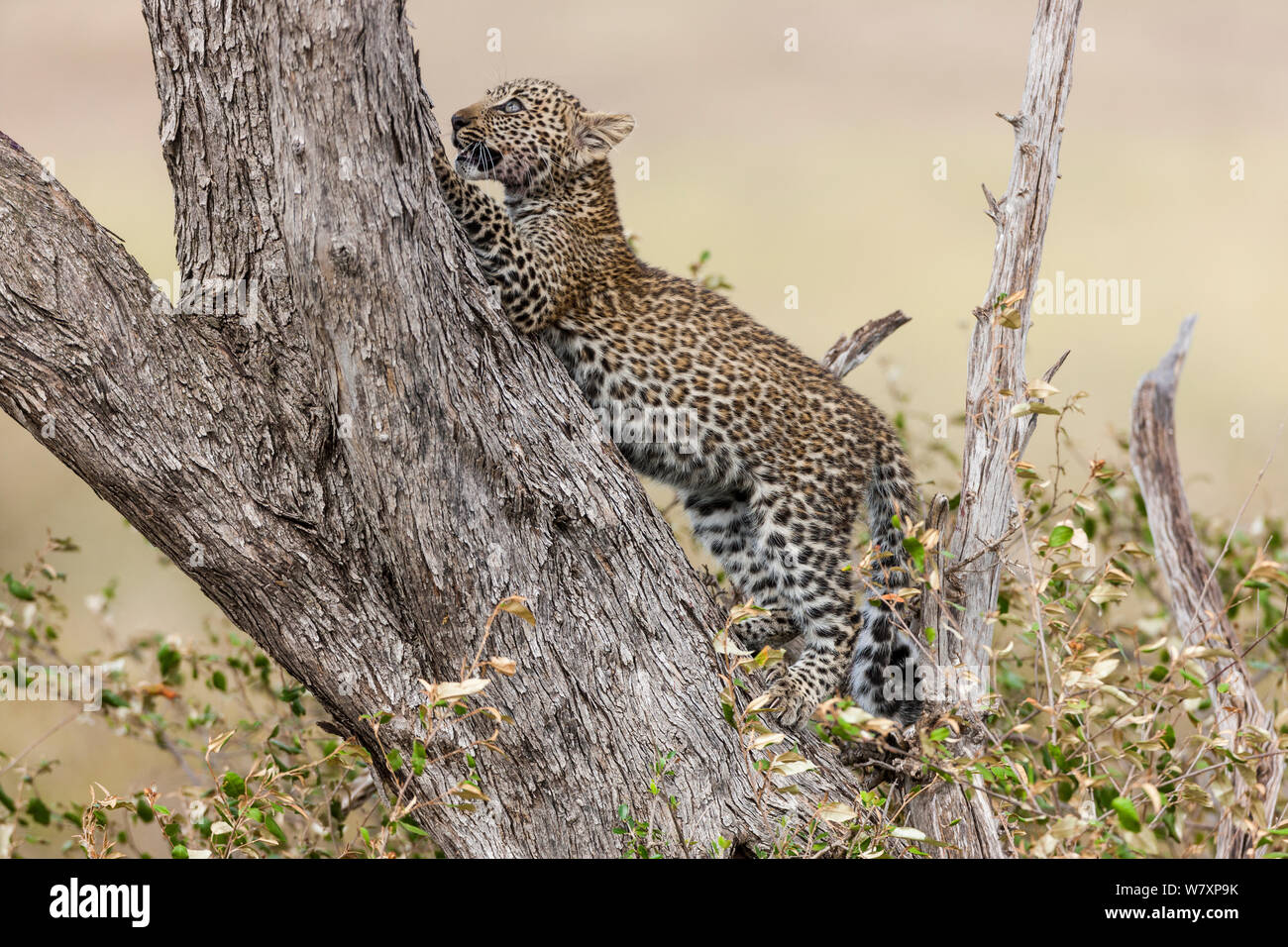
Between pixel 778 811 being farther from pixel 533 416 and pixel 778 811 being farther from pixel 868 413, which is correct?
pixel 868 413

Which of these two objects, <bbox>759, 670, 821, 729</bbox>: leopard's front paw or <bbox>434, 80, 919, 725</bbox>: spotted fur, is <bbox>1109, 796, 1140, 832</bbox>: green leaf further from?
<bbox>434, 80, 919, 725</bbox>: spotted fur

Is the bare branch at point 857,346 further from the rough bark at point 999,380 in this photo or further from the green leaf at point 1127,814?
the green leaf at point 1127,814

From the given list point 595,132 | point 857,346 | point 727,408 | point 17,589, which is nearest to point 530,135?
point 595,132

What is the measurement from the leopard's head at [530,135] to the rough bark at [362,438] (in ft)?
4.37

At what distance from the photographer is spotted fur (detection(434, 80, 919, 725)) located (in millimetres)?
4969

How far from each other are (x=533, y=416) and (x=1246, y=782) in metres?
2.40

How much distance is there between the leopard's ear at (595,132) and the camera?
5508mm

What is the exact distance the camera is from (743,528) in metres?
5.35

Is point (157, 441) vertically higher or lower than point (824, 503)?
higher

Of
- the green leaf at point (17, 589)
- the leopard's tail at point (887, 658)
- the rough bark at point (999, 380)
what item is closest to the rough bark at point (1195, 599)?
the rough bark at point (999, 380)

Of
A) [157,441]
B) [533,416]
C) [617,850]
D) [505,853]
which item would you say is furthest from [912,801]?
[157,441]

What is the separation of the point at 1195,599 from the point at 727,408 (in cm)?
221

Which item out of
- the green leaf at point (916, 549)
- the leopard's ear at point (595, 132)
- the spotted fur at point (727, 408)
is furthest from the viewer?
the leopard's ear at point (595, 132)

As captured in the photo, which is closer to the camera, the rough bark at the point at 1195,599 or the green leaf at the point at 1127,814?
the green leaf at the point at 1127,814
